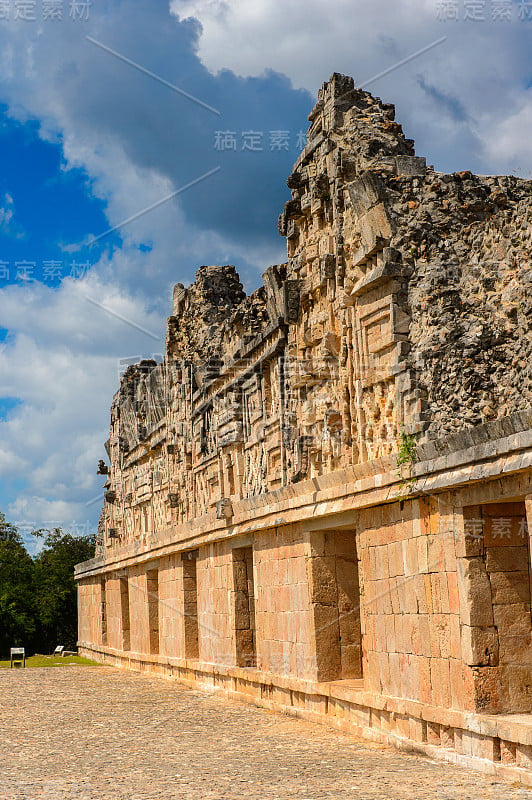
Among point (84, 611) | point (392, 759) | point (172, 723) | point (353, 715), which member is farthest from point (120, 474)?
point (392, 759)

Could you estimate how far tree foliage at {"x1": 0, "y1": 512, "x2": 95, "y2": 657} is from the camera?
3428cm

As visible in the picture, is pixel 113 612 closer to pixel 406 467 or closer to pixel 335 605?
pixel 335 605

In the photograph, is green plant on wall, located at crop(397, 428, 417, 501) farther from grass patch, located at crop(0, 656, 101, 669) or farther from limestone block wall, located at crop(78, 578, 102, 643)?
limestone block wall, located at crop(78, 578, 102, 643)

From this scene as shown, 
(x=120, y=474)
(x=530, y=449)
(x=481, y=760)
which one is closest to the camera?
(x=530, y=449)

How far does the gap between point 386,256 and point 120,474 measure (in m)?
17.8

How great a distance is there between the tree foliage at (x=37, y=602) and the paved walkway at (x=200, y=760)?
2173 centimetres

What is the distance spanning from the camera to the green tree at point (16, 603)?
3400cm

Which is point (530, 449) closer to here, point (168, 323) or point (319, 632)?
point (319, 632)

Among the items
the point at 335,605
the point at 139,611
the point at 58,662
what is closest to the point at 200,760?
the point at 335,605

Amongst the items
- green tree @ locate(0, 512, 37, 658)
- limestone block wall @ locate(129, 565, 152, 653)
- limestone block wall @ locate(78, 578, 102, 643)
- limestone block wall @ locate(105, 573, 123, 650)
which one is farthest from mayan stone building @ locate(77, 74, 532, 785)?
green tree @ locate(0, 512, 37, 658)

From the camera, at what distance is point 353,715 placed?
9.65 m

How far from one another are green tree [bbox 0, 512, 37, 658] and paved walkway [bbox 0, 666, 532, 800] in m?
21.5

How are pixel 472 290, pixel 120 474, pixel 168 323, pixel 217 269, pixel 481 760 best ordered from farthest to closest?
pixel 120 474 < pixel 168 323 < pixel 217 269 < pixel 472 290 < pixel 481 760

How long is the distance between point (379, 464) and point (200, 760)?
3193 millimetres
